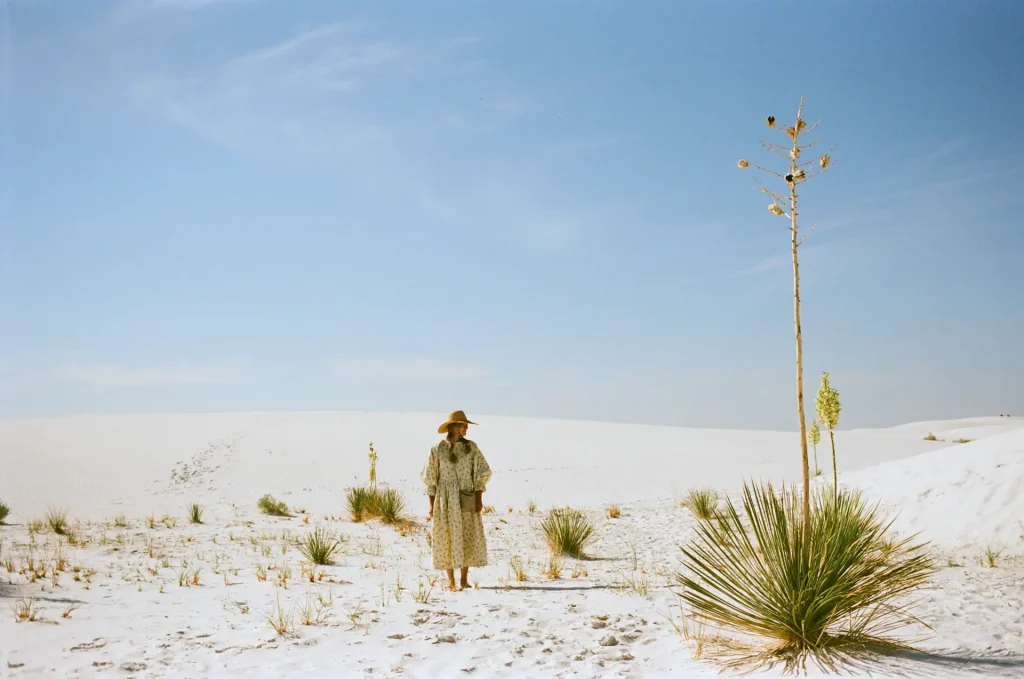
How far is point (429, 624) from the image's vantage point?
5281mm

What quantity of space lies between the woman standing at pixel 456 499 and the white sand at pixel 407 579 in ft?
1.16

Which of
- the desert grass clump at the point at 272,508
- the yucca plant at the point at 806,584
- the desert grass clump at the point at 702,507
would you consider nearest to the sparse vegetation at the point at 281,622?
the yucca plant at the point at 806,584

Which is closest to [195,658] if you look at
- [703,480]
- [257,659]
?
[257,659]

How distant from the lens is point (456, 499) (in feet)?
22.1

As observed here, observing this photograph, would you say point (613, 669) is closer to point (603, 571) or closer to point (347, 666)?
point (347, 666)

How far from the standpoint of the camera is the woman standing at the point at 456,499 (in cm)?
668

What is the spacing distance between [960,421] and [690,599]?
65599 mm

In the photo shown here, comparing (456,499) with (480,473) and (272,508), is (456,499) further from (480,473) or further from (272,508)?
(272,508)

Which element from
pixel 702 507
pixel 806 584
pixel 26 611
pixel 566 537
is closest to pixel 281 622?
pixel 26 611

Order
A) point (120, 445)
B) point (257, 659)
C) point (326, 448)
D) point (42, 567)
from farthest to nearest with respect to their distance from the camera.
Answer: point (120, 445), point (326, 448), point (42, 567), point (257, 659)

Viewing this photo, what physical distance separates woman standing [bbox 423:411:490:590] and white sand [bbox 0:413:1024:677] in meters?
0.35

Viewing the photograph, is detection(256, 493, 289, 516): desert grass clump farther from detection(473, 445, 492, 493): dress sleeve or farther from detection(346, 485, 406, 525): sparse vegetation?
detection(473, 445, 492, 493): dress sleeve

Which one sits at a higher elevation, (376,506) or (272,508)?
(376,506)

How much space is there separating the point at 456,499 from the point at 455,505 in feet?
0.19
